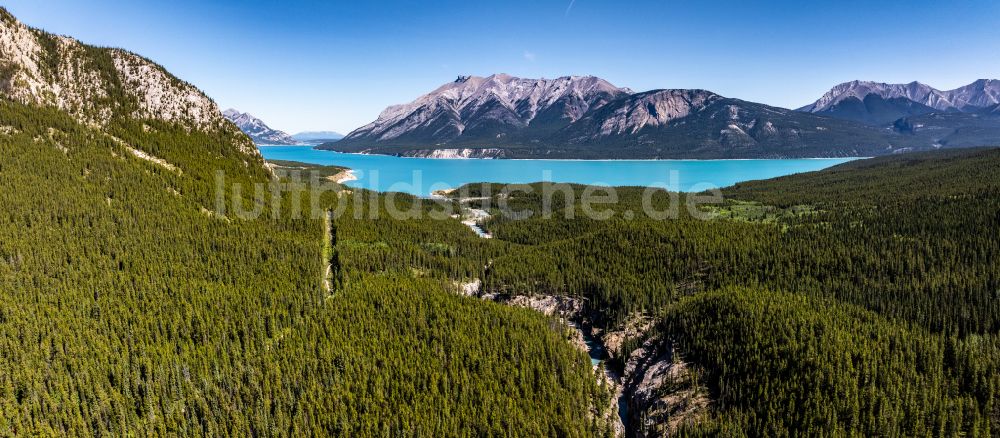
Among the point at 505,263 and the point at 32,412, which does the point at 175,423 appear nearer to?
the point at 32,412

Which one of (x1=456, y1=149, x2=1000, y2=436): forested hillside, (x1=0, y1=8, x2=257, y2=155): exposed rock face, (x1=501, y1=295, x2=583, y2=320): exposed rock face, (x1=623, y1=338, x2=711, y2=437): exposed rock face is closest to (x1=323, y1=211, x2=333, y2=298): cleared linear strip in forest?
(x1=456, y1=149, x2=1000, y2=436): forested hillside

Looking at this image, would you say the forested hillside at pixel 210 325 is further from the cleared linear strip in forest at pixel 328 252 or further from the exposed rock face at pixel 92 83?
the exposed rock face at pixel 92 83

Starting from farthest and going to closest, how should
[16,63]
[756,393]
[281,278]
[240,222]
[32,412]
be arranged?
[16,63]
[240,222]
[281,278]
[756,393]
[32,412]

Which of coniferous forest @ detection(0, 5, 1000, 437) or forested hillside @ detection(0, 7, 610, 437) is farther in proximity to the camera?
coniferous forest @ detection(0, 5, 1000, 437)

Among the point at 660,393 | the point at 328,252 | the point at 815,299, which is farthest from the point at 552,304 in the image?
the point at 328,252

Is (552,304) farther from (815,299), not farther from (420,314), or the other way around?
(815,299)

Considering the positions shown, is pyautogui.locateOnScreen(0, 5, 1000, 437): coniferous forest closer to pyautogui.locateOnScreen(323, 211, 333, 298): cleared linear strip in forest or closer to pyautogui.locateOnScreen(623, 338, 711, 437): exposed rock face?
pyautogui.locateOnScreen(623, 338, 711, 437): exposed rock face

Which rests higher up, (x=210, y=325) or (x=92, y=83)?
(x=92, y=83)

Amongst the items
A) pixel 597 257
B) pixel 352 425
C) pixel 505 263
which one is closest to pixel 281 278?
pixel 352 425
